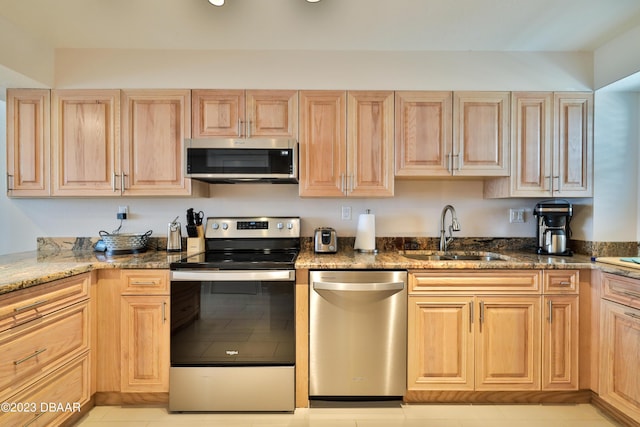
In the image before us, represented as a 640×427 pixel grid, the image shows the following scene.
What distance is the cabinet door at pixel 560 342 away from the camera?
204 cm

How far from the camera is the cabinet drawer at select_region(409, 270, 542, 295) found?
6.70 feet

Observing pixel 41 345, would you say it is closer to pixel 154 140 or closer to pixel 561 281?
pixel 154 140

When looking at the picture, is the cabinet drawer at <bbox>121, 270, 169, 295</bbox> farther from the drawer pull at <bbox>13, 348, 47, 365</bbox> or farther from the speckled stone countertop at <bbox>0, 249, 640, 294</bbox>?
the drawer pull at <bbox>13, 348, 47, 365</bbox>

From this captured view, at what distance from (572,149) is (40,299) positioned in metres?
3.35

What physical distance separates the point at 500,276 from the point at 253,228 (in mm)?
1734

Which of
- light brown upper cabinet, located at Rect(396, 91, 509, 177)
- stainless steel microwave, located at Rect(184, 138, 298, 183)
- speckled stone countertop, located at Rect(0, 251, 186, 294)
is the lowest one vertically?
speckled stone countertop, located at Rect(0, 251, 186, 294)

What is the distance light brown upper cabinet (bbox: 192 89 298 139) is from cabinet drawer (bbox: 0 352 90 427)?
5.20 ft

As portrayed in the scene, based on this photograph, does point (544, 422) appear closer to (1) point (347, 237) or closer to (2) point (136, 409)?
(1) point (347, 237)

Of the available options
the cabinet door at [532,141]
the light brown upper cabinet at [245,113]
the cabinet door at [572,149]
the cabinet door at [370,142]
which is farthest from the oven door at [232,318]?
the cabinet door at [572,149]

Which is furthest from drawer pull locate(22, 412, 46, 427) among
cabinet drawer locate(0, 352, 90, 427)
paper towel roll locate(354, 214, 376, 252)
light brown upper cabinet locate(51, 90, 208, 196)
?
paper towel roll locate(354, 214, 376, 252)

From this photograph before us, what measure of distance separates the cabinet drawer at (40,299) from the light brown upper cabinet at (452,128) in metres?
2.11

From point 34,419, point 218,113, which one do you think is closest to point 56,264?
point 34,419

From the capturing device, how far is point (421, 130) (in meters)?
2.34

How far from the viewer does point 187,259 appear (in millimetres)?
2145
